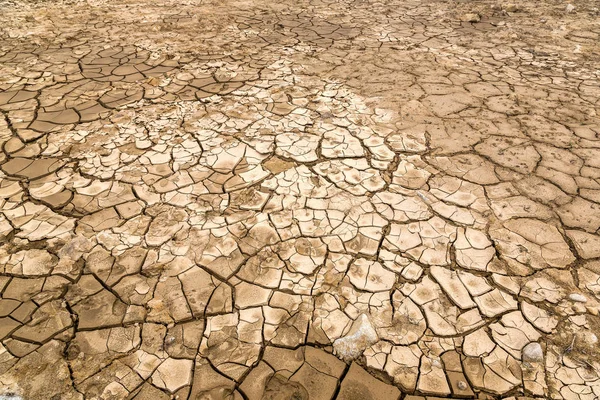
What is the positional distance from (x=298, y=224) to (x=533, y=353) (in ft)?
4.50

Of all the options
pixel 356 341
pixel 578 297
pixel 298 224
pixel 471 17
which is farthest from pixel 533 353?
pixel 471 17

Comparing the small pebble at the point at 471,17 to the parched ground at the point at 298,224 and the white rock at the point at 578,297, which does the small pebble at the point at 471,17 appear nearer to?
the parched ground at the point at 298,224

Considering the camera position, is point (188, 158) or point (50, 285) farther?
point (188, 158)

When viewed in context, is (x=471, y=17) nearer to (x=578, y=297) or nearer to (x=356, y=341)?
(x=578, y=297)

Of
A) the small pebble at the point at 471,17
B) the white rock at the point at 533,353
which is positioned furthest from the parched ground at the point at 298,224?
the small pebble at the point at 471,17

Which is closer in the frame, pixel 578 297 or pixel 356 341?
pixel 356 341

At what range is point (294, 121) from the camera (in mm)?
3229

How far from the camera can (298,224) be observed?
227 centimetres

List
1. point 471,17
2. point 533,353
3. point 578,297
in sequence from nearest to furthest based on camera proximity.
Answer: point 533,353 < point 578,297 < point 471,17

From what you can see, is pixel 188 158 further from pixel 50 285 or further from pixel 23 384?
pixel 23 384

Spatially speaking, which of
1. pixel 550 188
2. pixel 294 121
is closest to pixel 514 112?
pixel 550 188

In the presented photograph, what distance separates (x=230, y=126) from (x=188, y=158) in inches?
21.9

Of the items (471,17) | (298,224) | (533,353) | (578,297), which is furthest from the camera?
(471,17)

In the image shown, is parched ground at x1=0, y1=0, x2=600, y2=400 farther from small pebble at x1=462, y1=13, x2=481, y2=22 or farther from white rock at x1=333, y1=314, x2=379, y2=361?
small pebble at x1=462, y1=13, x2=481, y2=22
